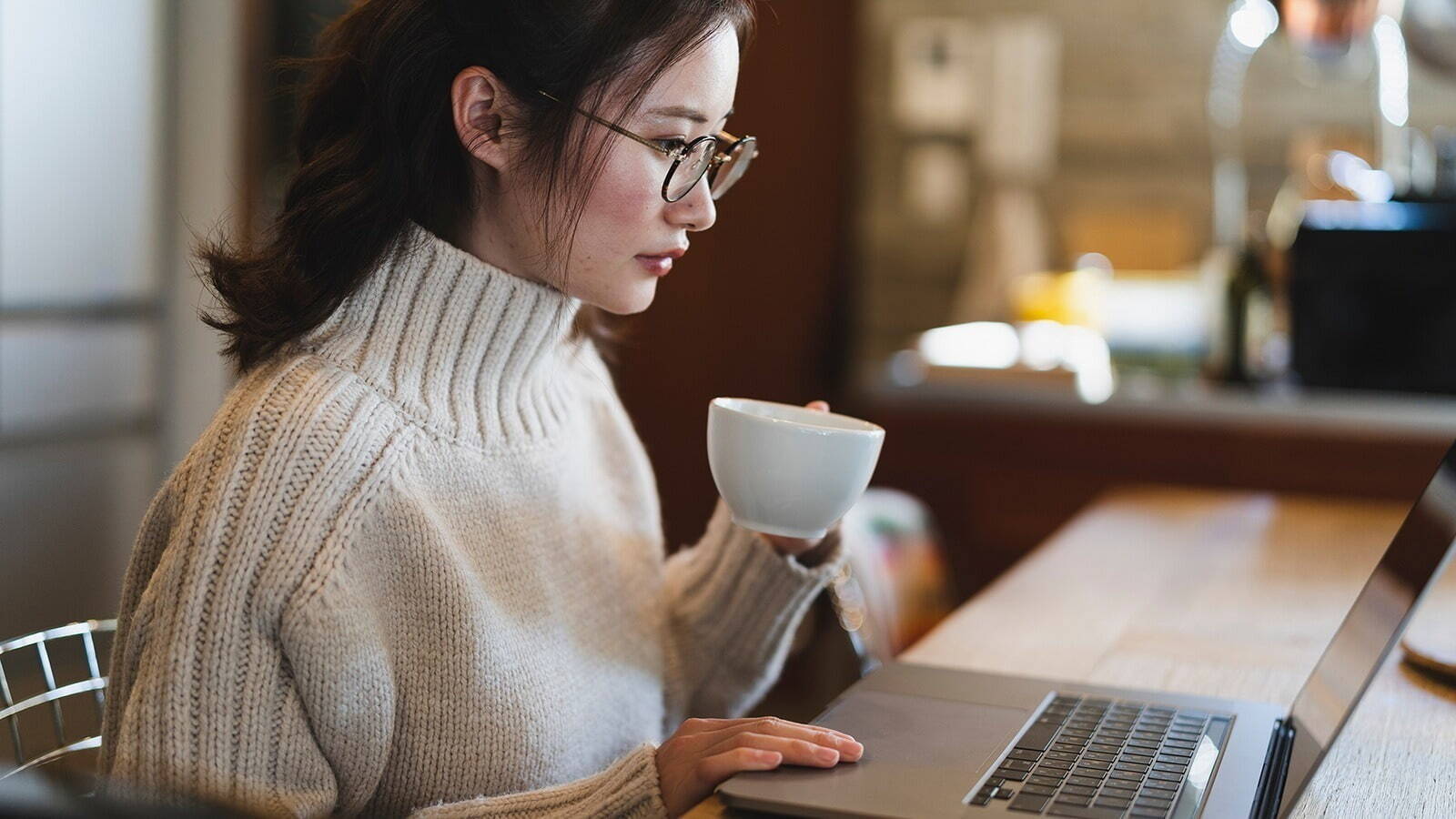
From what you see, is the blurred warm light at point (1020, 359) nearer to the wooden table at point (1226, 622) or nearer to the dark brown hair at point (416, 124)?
the wooden table at point (1226, 622)

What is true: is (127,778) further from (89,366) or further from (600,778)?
(89,366)

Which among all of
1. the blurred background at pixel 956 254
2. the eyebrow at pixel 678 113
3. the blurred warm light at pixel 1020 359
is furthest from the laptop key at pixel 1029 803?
the blurred warm light at pixel 1020 359

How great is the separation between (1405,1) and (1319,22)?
1.82ft

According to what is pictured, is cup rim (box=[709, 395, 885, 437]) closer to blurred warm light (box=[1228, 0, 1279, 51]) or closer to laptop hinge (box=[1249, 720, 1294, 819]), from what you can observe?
laptop hinge (box=[1249, 720, 1294, 819])

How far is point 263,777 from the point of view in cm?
85

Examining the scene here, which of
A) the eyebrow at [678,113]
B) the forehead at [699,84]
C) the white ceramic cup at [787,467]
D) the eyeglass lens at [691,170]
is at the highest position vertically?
the forehead at [699,84]

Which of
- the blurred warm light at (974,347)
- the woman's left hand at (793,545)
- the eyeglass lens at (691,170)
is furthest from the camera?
the blurred warm light at (974,347)

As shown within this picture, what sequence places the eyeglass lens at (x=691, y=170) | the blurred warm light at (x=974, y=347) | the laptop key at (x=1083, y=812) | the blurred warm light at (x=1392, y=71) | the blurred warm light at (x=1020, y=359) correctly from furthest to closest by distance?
the blurred warm light at (x=1392, y=71) < the blurred warm light at (x=974, y=347) < the blurred warm light at (x=1020, y=359) < the eyeglass lens at (x=691, y=170) < the laptop key at (x=1083, y=812)

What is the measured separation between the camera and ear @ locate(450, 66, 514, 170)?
975mm

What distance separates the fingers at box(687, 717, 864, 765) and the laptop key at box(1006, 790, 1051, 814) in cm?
10

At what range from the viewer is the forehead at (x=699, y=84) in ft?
3.21

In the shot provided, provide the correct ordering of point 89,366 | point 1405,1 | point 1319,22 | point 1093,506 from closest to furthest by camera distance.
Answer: point 1093,506 → point 1319,22 → point 1405,1 → point 89,366

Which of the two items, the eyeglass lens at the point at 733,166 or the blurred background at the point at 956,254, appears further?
the blurred background at the point at 956,254

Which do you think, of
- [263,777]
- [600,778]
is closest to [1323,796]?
[600,778]
